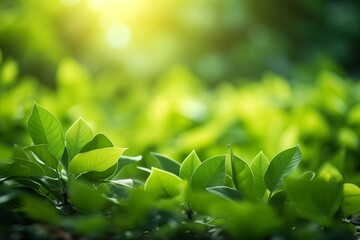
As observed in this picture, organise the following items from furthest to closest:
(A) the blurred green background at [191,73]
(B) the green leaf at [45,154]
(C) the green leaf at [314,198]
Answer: (A) the blurred green background at [191,73] < (B) the green leaf at [45,154] < (C) the green leaf at [314,198]

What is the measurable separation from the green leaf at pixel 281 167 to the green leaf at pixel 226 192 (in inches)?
3.6

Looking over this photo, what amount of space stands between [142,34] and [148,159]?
342cm

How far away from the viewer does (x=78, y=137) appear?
144cm

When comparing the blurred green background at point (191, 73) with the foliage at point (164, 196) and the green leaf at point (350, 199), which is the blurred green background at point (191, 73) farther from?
the foliage at point (164, 196)

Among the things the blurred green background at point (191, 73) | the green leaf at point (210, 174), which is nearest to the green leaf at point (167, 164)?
the green leaf at point (210, 174)

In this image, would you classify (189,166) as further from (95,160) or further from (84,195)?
(84,195)

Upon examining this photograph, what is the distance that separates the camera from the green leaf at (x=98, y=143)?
55.7 inches

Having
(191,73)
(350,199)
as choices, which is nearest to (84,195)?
(350,199)

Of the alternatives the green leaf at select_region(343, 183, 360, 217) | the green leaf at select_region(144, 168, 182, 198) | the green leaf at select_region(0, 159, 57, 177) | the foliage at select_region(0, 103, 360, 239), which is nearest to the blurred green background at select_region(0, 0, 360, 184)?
the green leaf at select_region(343, 183, 360, 217)

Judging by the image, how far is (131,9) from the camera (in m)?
5.93

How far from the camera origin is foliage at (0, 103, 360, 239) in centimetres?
114

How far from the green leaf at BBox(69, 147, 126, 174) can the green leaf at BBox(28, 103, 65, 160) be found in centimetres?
7

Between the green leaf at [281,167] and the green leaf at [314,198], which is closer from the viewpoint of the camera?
the green leaf at [314,198]

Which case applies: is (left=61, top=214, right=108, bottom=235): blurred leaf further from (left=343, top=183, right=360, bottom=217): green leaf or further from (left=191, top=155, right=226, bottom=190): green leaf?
(left=343, top=183, right=360, bottom=217): green leaf
